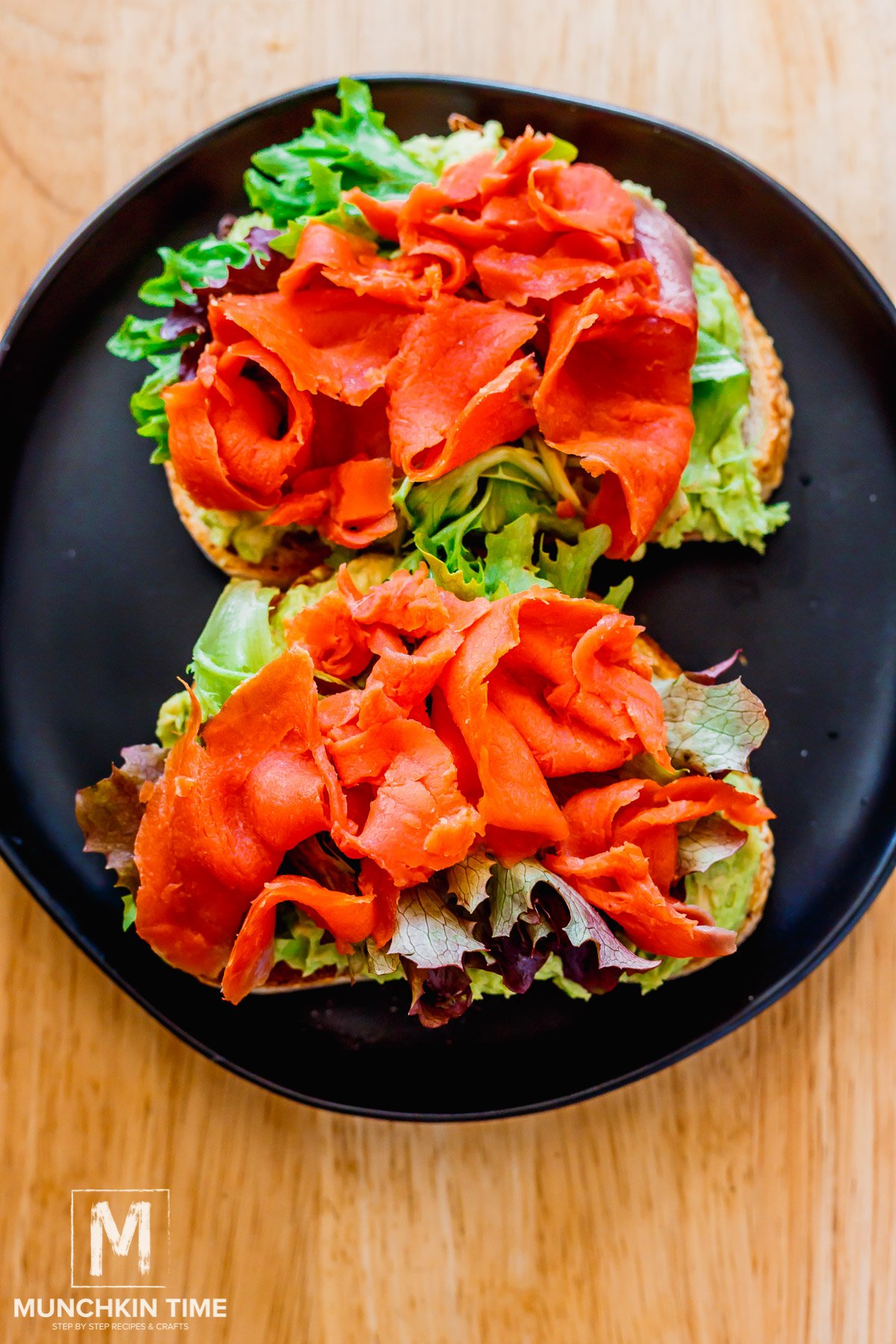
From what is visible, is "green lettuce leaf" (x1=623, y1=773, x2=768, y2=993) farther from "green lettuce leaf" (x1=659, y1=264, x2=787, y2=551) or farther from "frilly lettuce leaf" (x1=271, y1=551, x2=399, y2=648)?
"frilly lettuce leaf" (x1=271, y1=551, x2=399, y2=648)

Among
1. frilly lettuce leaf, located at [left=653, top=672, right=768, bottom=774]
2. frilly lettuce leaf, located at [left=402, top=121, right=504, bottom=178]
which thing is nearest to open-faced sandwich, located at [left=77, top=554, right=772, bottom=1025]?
frilly lettuce leaf, located at [left=653, top=672, right=768, bottom=774]

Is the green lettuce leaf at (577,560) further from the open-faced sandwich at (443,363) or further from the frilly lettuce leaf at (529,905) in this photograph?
the frilly lettuce leaf at (529,905)

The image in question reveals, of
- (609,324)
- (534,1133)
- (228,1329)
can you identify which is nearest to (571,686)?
(609,324)

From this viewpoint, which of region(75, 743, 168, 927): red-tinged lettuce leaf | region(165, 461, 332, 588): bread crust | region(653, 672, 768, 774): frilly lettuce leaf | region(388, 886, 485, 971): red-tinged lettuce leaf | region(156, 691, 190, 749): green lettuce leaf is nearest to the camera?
region(388, 886, 485, 971): red-tinged lettuce leaf

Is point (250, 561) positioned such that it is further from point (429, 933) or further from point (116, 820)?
point (429, 933)

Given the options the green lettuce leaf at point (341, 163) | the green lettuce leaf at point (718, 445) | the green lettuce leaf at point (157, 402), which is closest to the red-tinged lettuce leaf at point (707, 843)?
the green lettuce leaf at point (718, 445)
